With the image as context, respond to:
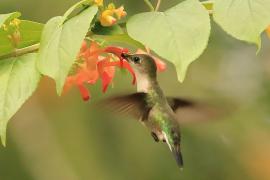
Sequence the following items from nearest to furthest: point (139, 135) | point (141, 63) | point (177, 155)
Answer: point (141, 63), point (177, 155), point (139, 135)

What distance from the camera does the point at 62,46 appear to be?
1.22 m

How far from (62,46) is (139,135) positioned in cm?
256

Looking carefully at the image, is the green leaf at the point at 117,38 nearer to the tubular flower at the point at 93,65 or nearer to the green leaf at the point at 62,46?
the tubular flower at the point at 93,65

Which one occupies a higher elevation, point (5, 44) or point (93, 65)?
point (5, 44)

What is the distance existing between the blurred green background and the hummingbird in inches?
71.2

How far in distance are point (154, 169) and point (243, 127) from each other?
566 mm

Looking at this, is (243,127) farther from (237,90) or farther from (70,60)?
(70,60)

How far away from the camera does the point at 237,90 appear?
12.0 ft

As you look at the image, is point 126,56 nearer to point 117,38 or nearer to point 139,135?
point 117,38

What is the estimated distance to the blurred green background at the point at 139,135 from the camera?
11.8ft

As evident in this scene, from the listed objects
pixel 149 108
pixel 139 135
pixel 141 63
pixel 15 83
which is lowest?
pixel 139 135

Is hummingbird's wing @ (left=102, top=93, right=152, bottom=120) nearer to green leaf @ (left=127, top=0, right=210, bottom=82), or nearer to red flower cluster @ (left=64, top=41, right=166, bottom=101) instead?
red flower cluster @ (left=64, top=41, right=166, bottom=101)

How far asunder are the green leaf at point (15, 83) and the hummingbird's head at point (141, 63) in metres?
0.25

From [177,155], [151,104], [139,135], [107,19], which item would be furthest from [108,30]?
[139,135]
